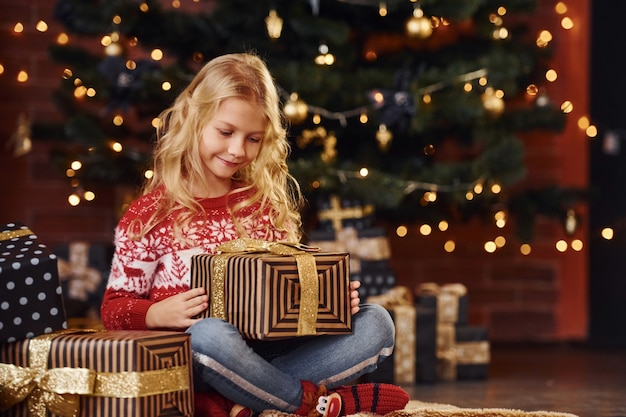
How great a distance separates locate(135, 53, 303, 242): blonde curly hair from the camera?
1870mm

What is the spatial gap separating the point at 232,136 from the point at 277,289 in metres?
0.37

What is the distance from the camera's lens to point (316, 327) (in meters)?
1.66

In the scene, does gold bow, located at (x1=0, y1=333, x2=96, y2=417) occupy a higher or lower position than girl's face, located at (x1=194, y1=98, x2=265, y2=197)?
lower

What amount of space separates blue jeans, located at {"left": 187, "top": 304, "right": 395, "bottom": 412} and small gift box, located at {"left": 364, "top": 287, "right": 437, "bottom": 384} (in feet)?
2.53

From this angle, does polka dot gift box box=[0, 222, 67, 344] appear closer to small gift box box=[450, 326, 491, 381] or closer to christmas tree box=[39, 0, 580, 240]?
christmas tree box=[39, 0, 580, 240]

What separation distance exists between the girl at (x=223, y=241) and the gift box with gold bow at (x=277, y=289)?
34mm

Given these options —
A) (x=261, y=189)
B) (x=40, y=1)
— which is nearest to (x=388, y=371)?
(x=261, y=189)

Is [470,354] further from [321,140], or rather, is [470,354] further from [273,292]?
[273,292]

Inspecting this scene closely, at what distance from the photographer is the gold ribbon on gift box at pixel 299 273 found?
1.63m

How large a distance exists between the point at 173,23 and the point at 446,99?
806 millimetres

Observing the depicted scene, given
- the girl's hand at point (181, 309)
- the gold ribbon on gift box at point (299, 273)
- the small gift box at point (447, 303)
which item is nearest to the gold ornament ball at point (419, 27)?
the small gift box at point (447, 303)

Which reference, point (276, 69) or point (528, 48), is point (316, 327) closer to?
point (276, 69)

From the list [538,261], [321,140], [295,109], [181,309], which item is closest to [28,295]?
[181,309]

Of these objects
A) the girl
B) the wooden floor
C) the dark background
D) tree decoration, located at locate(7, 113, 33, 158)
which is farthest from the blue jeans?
the dark background
